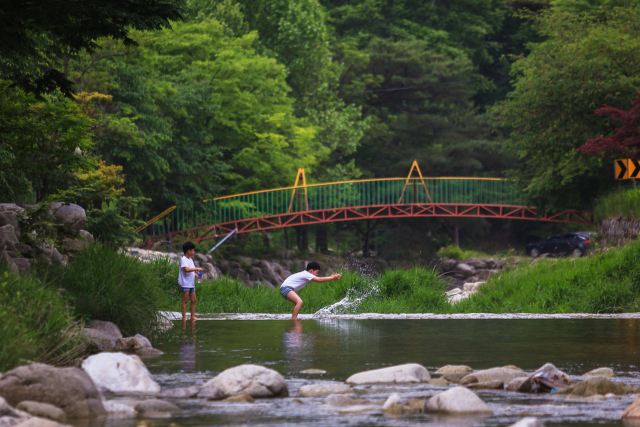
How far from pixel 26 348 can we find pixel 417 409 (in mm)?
3444

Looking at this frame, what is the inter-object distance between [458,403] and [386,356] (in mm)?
2992

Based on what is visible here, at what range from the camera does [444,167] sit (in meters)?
46.9

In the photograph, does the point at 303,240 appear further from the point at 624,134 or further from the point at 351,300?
the point at 351,300

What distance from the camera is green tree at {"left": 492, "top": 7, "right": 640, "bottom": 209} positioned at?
27719 millimetres

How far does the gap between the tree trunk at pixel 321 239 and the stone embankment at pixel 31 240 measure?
A: 30275mm

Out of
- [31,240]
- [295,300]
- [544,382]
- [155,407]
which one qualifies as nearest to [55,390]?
[155,407]

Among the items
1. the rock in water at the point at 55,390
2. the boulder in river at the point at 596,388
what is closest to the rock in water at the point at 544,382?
the boulder in river at the point at 596,388

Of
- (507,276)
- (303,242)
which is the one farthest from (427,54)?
(507,276)

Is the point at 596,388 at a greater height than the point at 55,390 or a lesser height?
lesser

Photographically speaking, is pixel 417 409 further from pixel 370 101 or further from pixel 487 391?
pixel 370 101

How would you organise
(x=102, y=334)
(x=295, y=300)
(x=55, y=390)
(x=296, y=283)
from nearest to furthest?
(x=55, y=390) → (x=102, y=334) → (x=295, y=300) → (x=296, y=283)

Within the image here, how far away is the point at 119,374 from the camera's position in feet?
21.5

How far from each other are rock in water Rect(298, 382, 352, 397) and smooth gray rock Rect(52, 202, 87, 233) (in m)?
8.61

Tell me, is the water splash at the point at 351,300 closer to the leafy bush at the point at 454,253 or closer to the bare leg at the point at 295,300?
the bare leg at the point at 295,300
